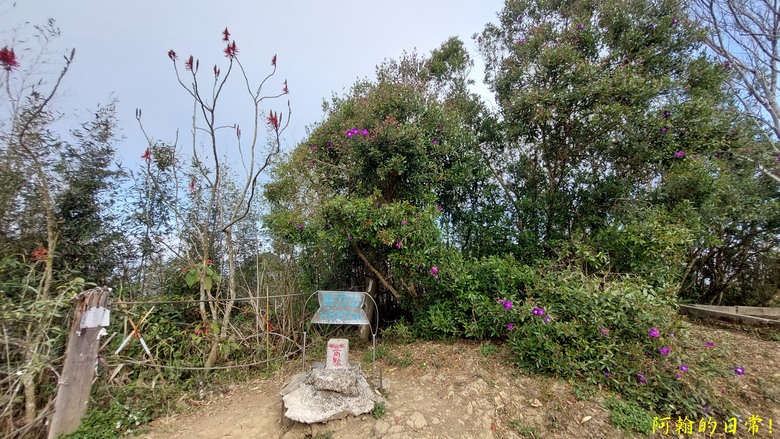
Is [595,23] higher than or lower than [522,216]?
higher

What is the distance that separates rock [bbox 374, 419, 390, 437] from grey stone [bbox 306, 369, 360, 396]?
276 millimetres

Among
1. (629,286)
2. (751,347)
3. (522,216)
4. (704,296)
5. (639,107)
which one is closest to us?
(629,286)

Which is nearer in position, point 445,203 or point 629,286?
point 629,286

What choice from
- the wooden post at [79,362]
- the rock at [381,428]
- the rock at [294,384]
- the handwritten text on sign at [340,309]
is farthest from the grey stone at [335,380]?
the wooden post at [79,362]

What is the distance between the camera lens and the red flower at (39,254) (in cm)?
251

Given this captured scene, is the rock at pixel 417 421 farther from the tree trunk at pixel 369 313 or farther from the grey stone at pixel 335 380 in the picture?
the tree trunk at pixel 369 313

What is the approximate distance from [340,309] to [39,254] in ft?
8.41

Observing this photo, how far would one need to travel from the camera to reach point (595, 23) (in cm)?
412

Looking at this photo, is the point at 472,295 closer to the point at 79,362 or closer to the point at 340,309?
the point at 340,309

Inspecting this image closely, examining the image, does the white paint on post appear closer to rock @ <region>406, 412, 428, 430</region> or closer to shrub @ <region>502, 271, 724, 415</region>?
rock @ <region>406, 412, 428, 430</region>

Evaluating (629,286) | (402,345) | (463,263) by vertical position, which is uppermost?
(463,263)

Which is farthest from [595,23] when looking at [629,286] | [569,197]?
[629,286]

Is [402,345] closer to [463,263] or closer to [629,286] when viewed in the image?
[463,263]

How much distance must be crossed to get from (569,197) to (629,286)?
5.66 ft
